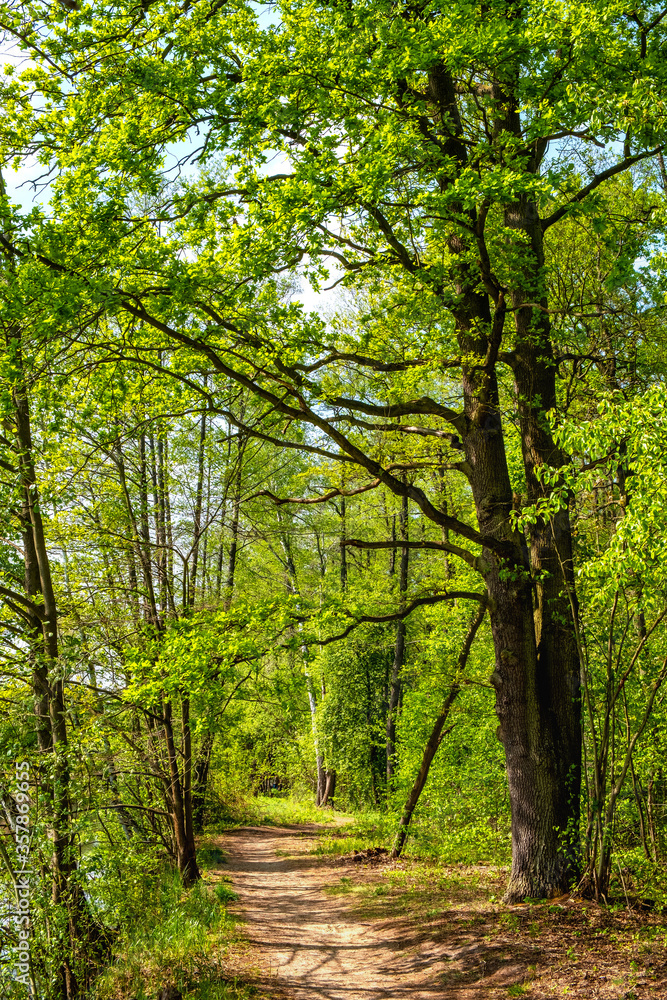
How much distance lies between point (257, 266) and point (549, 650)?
5184 millimetres

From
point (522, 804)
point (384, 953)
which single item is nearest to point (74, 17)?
point (522, 804)

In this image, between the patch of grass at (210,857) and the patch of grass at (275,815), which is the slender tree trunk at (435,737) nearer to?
the patch of grass at (210,857)

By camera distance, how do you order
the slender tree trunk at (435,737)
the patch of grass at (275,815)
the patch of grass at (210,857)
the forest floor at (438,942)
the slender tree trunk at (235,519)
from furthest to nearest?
the patch of grass at (275,815), the patch of grass at (210,857), the slender tree trunk at (435,737), the slender tree trunk at (235,519), the forest floor at (438,942)

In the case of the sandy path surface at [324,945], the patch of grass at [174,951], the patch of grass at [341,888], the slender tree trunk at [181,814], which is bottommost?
the patch of grass at [341,888]

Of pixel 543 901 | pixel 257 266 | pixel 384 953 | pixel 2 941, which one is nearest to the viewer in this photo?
pixel 2 941

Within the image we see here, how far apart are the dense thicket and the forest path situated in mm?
1367

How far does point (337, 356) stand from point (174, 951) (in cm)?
640

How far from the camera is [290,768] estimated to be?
83.6 feet

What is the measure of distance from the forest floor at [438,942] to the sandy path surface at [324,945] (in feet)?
0.06

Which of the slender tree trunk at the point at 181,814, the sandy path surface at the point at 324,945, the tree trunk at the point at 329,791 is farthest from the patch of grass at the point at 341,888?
the tree trunk at the point at 329,791

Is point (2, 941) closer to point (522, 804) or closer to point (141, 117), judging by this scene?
point (522, 804)

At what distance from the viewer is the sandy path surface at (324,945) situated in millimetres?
6809

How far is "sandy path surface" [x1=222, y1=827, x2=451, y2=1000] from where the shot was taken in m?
6.81

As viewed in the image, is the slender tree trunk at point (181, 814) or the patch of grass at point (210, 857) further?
the patch of grass at point (210, 857)
